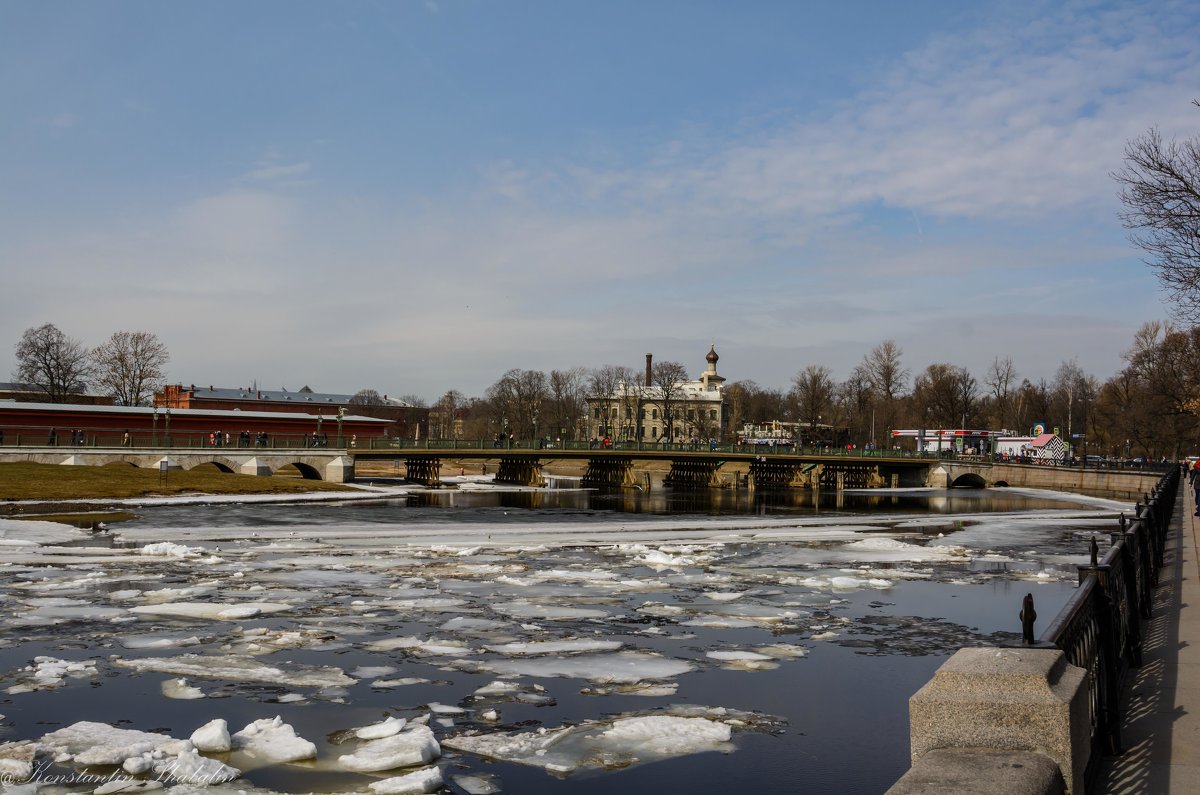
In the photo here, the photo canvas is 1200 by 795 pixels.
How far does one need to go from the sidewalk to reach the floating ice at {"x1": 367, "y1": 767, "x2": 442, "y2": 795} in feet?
19.1

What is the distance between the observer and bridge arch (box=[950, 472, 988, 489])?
96750 millimetres

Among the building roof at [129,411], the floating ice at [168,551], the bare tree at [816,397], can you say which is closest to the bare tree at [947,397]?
the bare tree at [816,397]

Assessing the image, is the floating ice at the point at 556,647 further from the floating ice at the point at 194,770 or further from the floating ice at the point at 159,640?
the floating ice at the point at 194,770

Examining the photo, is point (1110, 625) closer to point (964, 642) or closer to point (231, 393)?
point (964, 642)

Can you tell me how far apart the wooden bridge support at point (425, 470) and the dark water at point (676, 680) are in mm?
55861

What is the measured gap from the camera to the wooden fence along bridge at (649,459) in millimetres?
72188

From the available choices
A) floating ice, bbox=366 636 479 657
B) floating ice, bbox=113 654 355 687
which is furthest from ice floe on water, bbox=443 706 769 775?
floating ice, bbox=366 636 479 657

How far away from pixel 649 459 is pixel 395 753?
78.1 metres

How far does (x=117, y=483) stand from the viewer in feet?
184

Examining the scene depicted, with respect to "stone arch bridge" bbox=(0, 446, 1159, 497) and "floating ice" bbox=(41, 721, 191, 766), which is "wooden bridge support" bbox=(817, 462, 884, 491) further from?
"floating ice" bbox=(41, 721, 191, 766)

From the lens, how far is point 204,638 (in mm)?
15922

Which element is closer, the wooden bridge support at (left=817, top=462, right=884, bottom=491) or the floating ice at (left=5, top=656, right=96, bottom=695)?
the floating ice at (left=5, top=656, right=96, bottom=695)

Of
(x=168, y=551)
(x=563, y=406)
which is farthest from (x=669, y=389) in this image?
(x=168, y=551)

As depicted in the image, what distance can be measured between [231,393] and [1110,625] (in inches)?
6323
